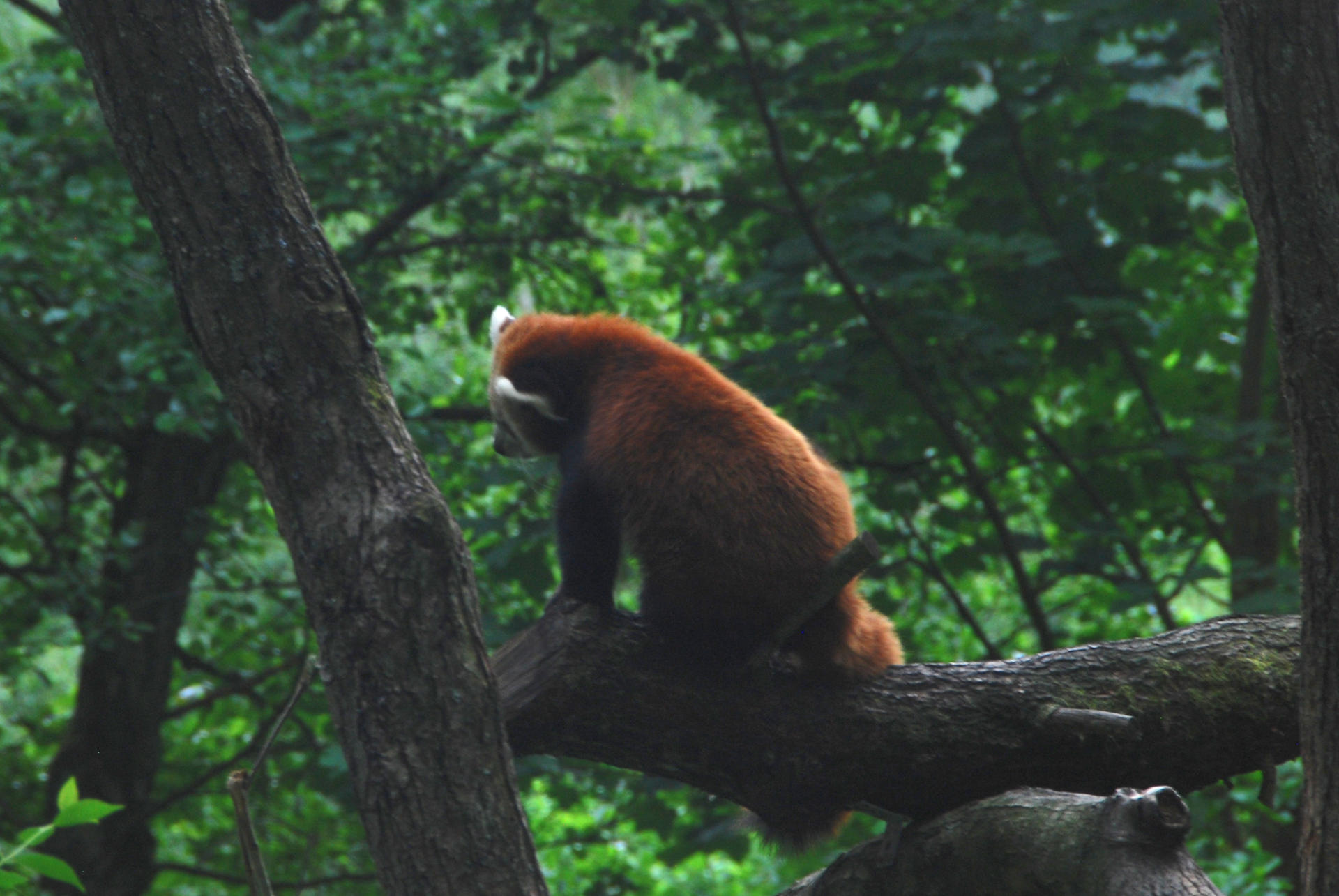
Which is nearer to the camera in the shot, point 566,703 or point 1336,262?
point 1336,262

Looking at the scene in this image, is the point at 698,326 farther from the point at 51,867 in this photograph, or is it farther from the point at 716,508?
the point at 51,867

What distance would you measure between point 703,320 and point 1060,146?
1947 mm

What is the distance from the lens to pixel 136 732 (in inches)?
236

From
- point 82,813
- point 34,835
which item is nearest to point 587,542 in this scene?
point 82,813

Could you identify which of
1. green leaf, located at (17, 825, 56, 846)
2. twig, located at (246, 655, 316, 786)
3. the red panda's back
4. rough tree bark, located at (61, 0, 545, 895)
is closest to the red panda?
the red panda's back

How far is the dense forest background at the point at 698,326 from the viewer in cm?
468

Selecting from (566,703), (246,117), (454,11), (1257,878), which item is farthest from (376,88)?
(1257,878)

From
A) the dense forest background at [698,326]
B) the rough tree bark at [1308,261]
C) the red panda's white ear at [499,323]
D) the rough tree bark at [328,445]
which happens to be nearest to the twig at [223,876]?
the dense forest background at [698,326]

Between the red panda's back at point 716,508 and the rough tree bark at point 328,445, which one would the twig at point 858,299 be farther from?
the rough tree bark at point 328,445

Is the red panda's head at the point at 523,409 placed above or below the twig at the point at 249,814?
above

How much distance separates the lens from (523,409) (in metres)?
3.00

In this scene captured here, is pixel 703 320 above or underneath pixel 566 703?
above

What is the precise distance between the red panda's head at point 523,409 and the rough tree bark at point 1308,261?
5.75ft

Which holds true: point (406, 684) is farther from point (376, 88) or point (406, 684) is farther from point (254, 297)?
point (376, 88)
